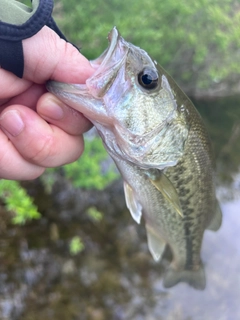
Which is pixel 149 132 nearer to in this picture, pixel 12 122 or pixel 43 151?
pixel 43 151

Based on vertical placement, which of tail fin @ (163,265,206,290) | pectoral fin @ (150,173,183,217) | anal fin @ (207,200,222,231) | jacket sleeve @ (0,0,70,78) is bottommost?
tail fin @ (163,265,206,290)

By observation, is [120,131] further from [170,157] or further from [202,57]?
[202,57]

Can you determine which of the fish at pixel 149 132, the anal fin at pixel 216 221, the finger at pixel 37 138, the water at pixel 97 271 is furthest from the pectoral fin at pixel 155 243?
the water at pixel 97 271

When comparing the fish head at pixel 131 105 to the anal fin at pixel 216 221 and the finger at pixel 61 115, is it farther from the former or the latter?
the anal fin at pixel 216 221

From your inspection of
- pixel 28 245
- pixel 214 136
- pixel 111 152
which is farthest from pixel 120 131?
pixel 214 136

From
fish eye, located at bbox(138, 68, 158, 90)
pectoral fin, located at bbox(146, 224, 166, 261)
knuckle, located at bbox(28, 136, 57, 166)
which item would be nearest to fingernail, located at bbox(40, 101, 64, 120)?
knuckle, located at bbox(28, 136, 57, 166)

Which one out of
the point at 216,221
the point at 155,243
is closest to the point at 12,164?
the point at 155,243

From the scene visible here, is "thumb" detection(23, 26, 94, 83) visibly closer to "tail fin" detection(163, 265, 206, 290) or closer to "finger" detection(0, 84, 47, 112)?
"finger" detection(0, 84, 47, 112)
